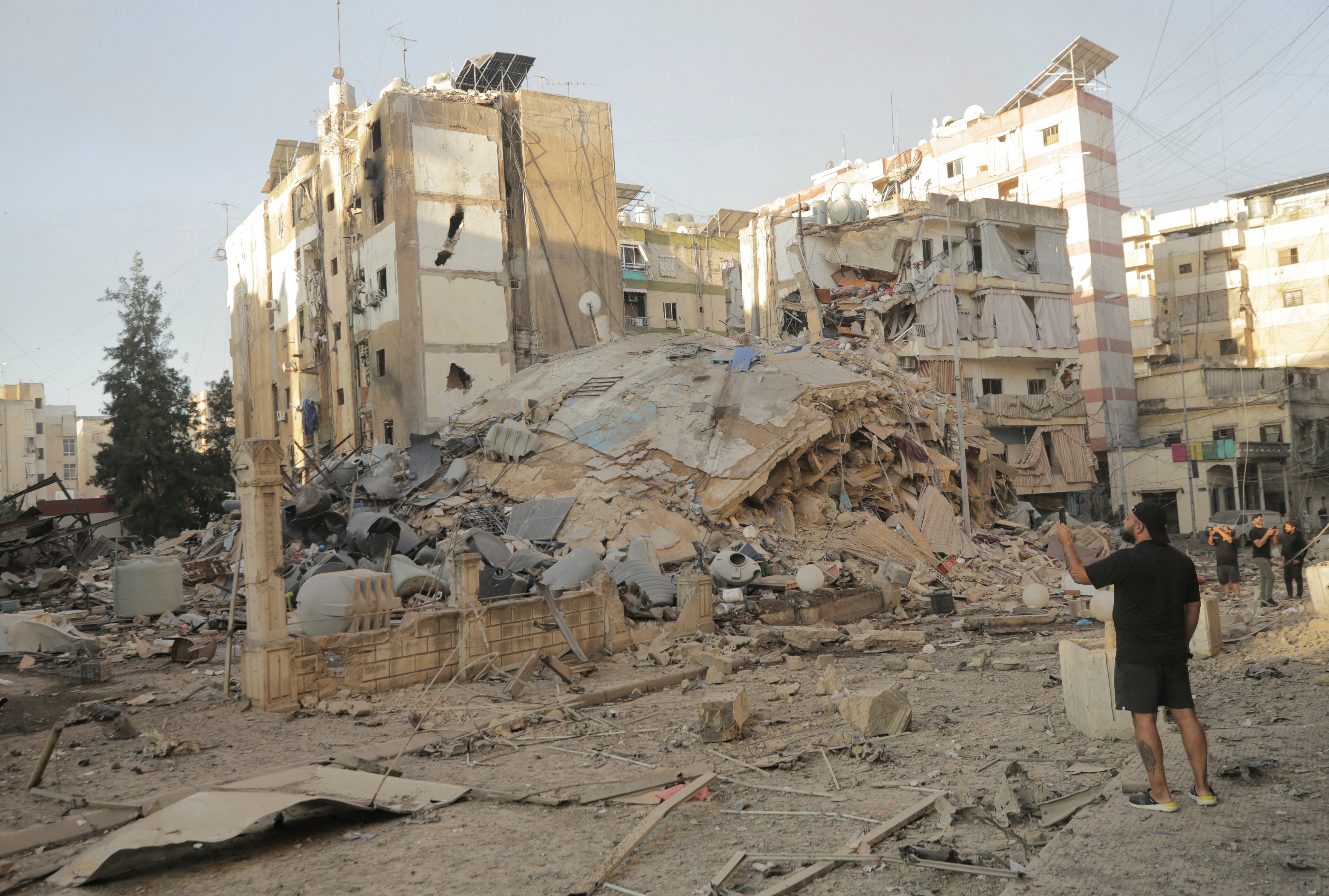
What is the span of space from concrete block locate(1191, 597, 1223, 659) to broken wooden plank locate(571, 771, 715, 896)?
5793 millimetres

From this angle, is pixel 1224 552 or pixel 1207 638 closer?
pixel 1207 638

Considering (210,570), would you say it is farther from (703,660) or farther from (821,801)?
(821,801)

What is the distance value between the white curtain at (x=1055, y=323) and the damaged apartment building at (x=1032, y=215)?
233 millimetres

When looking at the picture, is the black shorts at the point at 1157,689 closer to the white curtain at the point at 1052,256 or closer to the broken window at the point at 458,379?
the broken window at the point at 458,379

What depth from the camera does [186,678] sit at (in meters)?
11.5

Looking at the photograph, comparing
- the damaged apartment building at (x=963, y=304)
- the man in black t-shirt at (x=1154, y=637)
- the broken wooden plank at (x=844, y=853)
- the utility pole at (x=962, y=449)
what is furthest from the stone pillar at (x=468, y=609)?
the damaged apartment building at (x=963, y=304)

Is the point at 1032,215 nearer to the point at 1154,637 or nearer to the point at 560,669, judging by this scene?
the point at 560,669

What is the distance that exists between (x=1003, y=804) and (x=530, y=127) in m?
34.3

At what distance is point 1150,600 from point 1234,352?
50752mm

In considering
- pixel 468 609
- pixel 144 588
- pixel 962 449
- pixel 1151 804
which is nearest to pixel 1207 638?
pixel 1151 804

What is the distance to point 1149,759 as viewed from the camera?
15.5ft

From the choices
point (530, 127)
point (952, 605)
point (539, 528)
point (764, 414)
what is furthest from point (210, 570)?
point (530, 127)

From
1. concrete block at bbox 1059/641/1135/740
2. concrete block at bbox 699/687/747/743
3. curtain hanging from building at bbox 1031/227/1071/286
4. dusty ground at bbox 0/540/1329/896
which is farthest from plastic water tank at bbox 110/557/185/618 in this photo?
curtain hanging from building at bbox 1031/227/1071/286

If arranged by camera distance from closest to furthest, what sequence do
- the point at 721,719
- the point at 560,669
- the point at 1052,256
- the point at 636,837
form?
the point at 636,837, the point at 721,719, the point at 560,669, the point at 1052,256
